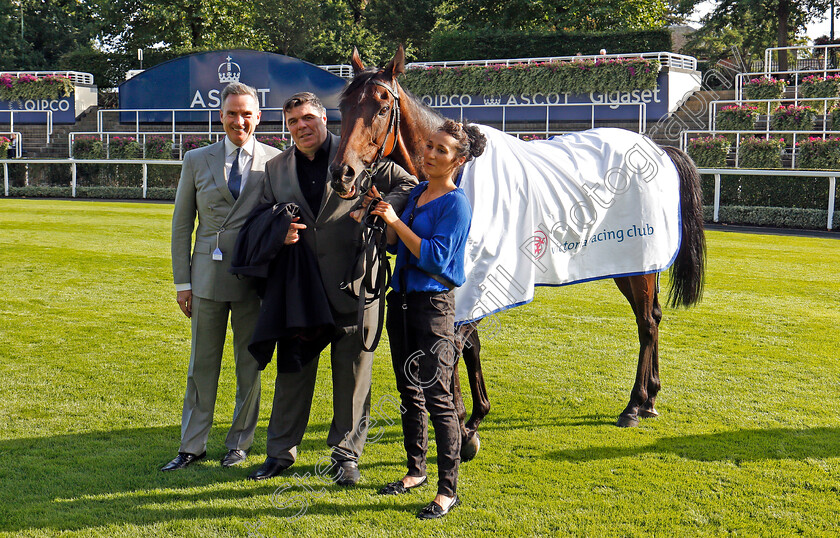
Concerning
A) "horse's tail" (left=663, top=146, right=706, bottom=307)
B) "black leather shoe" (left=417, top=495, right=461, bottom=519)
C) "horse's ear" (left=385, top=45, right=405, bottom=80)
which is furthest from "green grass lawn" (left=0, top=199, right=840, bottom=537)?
"horse's ear" (left=385, top=45, right=405, bottom=80)

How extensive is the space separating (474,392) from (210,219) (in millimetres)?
1633

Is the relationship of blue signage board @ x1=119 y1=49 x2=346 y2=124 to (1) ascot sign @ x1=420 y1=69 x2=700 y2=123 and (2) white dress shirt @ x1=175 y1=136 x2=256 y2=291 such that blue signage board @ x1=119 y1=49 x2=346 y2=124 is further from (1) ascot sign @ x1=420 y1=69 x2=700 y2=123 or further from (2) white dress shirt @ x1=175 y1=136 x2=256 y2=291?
(2) white dress shirt @ x1=175 y1=136 x2=256 y2=291

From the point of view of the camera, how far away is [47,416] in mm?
4203

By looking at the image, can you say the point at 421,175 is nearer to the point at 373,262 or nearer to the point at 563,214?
the point at 373,262

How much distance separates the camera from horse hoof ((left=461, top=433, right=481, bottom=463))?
3.69m

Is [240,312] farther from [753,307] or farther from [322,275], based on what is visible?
[753,307]

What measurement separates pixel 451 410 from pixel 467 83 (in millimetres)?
21260

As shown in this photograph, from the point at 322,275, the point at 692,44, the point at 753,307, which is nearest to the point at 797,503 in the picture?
the point at 322,275

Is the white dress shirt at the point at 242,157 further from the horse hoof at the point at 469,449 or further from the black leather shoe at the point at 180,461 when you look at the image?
the horse hoof at the point at 469,449

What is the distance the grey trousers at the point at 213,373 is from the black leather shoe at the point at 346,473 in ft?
1.72

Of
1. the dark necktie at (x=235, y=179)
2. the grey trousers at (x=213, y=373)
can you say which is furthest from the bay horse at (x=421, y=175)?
the grey trousers at (x=213, y=373)

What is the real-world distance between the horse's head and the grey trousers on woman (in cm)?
56

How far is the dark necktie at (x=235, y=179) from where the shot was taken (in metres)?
3.55

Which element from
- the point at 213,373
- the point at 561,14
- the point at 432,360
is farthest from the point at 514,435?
the point at 561,14
